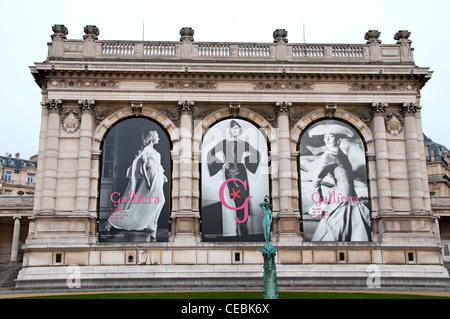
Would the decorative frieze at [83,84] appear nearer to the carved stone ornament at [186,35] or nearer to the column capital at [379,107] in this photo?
the carved stone ornament at [186,35]

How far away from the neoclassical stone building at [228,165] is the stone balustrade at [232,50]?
0.11 meters

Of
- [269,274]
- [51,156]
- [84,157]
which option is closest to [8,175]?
[51,156]

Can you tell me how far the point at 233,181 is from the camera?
3584 cm

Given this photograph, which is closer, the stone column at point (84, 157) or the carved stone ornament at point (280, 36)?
the stone column at point (84, 157)

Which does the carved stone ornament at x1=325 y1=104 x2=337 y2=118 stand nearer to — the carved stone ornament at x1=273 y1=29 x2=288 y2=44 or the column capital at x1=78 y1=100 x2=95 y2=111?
the carved stone ornament at x1=273 y1=29 x2=288 y2=44

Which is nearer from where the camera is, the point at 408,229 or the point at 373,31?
the point at 408,229

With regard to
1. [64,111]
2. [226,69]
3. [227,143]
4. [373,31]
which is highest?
[373,31]

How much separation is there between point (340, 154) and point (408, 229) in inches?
271

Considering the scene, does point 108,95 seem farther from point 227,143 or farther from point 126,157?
point 227,143

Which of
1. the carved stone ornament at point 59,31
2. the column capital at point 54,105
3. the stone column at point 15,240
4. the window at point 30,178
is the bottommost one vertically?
the stone column at point 15,240

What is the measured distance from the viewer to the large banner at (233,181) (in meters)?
35.0

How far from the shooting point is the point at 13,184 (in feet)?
273

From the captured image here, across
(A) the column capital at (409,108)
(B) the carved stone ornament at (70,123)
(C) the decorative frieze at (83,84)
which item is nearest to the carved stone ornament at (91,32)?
(C) the decorative frieze at (83,84)
